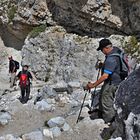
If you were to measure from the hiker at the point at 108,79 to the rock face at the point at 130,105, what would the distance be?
28.7 inches

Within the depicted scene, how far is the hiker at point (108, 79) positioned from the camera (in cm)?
927

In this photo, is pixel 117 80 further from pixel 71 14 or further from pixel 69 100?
pixel 71 14

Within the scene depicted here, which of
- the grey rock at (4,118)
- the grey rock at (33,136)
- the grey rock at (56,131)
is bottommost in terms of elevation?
the grey rock at (4,118)

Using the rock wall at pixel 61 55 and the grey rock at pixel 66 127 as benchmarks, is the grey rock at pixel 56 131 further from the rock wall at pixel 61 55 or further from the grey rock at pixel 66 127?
the rock wall at pixel 61 55

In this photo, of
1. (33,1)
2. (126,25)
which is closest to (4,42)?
(33,1)

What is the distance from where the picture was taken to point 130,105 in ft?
26.6

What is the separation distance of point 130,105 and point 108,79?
180cm

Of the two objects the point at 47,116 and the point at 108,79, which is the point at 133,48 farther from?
the point at 108,79

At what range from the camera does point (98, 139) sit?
9547 millimetres

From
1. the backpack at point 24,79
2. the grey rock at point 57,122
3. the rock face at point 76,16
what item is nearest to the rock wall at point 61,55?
the rock face at point 76,16

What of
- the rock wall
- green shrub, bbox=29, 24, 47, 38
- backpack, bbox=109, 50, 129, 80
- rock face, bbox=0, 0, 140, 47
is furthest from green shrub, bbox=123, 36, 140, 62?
backpack, bbox=109, 50, 129, 80

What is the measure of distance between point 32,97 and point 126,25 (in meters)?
7.11

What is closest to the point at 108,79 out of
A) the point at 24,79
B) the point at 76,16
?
the point at 24,79

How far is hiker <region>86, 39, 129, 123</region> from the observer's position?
30.4ft
